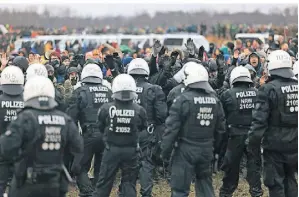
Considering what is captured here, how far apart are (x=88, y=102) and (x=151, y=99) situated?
1030 mm

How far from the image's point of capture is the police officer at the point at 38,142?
828 centimetres

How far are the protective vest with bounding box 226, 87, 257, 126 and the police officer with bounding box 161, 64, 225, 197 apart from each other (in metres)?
1.17

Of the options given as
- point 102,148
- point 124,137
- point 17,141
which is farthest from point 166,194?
point 17,141

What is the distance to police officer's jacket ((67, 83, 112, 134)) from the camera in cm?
1130

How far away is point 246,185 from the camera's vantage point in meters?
13.0

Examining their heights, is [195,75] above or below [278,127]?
above

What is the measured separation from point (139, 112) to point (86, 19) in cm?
9403

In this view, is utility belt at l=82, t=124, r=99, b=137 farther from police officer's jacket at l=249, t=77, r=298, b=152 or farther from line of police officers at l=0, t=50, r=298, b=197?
police officer's jacket at l=249, t=77, r=298, b=152

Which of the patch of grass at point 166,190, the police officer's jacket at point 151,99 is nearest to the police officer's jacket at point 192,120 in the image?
the police officer's jacket at point 151,99

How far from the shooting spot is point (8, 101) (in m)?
10.2

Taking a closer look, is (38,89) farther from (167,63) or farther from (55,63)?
(55,63)

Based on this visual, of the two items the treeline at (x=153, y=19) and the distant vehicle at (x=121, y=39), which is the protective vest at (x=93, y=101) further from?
the treeline at (x=153, y=19)

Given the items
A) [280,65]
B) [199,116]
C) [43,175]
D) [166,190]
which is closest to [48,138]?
[43,175]

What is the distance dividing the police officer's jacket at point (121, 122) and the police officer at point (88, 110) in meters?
0.88
